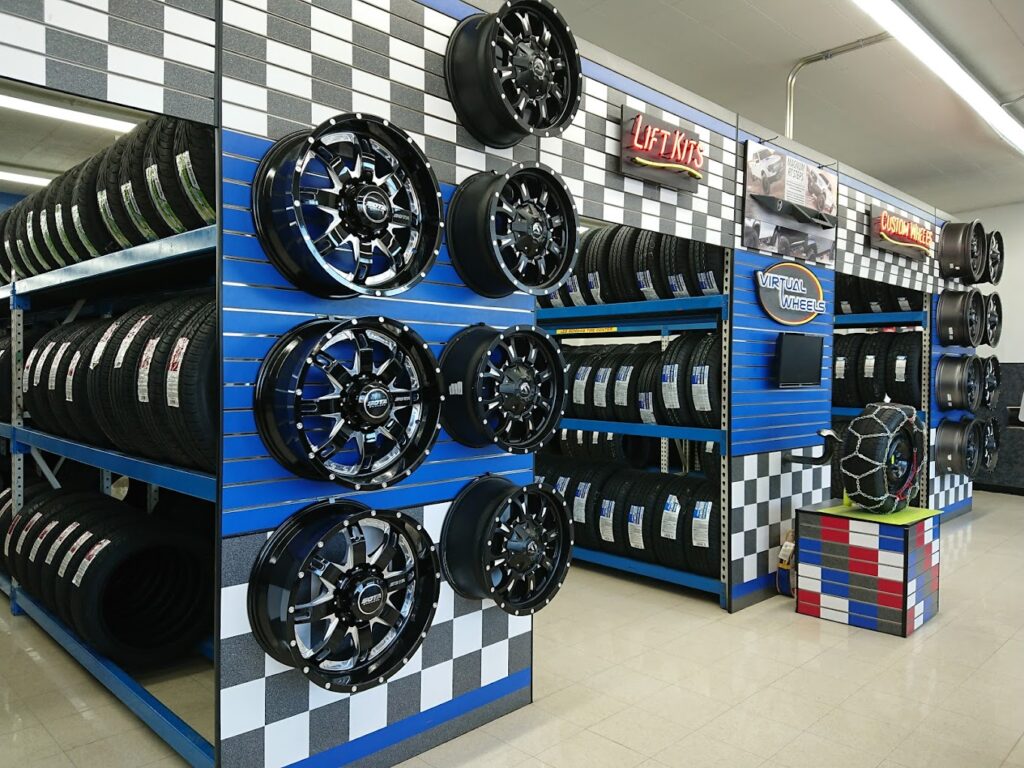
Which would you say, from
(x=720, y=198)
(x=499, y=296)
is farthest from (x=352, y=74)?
(x=720, y=198)

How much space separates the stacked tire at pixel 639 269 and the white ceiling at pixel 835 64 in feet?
4.98

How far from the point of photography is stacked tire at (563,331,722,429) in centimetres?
419

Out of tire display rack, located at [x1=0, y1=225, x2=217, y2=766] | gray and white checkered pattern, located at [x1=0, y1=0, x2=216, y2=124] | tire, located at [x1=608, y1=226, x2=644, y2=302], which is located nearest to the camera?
gray and white checkered pattern, located at [x1=0, y1=0, x2=216, y2=124]

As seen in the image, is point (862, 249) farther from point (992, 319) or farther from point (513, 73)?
point (513, 73)

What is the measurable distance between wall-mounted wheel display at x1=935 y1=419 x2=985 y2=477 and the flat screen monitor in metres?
2.69

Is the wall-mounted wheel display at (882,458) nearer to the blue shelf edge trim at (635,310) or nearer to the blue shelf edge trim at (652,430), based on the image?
the blue shelf edge trim at (652,430)

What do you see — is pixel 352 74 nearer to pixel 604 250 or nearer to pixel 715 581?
pixel 604 250

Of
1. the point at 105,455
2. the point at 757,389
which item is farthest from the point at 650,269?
the point at 105,455

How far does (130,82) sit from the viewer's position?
1858 millimetres

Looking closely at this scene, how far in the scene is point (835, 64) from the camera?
5883 millimetres

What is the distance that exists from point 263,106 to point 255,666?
1.57m

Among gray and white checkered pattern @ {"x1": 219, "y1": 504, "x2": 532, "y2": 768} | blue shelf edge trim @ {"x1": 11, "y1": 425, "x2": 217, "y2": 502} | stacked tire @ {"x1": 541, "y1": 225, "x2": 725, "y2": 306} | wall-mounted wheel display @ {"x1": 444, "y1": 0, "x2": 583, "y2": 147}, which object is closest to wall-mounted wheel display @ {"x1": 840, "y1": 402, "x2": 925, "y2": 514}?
stacked tire @ {"x1": 541, "y1": 225, "x2": 725, "y2": 306}

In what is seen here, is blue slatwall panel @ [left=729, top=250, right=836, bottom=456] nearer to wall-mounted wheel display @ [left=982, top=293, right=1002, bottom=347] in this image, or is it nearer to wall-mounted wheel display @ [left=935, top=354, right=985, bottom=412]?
wall-mounted wheel display @ [left=935, top=354, right=985, bottom=412]

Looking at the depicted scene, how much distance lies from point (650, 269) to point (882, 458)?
167 centimetres
